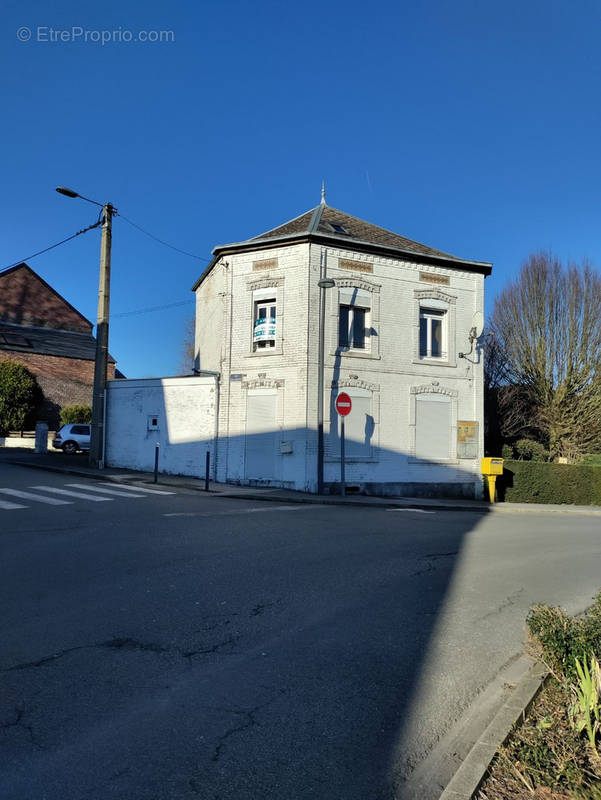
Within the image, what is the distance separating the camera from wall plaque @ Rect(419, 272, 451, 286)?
19703 millimetres

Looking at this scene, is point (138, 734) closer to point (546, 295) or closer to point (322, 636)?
point (322, 636)

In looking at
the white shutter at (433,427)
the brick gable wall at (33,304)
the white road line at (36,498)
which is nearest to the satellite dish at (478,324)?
the white shutter at (433,427)

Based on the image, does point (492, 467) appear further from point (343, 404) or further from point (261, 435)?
point (261, 435)

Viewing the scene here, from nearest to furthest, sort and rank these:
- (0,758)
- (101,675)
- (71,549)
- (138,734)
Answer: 1. (0,758)
2. (138,734)
3. (101,675)
4. (71,549)

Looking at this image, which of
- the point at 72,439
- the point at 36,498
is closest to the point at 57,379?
the point at 72,439

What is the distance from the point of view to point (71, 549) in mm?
7730

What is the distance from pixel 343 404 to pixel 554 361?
14191 mm

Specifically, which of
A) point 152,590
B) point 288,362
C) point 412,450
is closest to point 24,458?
point 288,362

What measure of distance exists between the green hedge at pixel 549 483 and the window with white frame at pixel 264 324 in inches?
388

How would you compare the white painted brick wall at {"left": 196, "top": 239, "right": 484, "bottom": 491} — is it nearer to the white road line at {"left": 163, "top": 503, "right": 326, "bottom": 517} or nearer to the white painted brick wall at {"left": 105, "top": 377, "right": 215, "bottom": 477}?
the white painted brick wall at {"left": 105, "top": 377, "right": 215, "bottom": 477}

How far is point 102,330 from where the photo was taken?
19.6 metres

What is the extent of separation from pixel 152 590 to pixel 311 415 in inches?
469

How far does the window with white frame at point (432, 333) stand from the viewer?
19938 mm

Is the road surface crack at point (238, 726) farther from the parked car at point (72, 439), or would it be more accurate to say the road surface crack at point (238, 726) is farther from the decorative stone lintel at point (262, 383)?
the parked car at point (72, 439)
